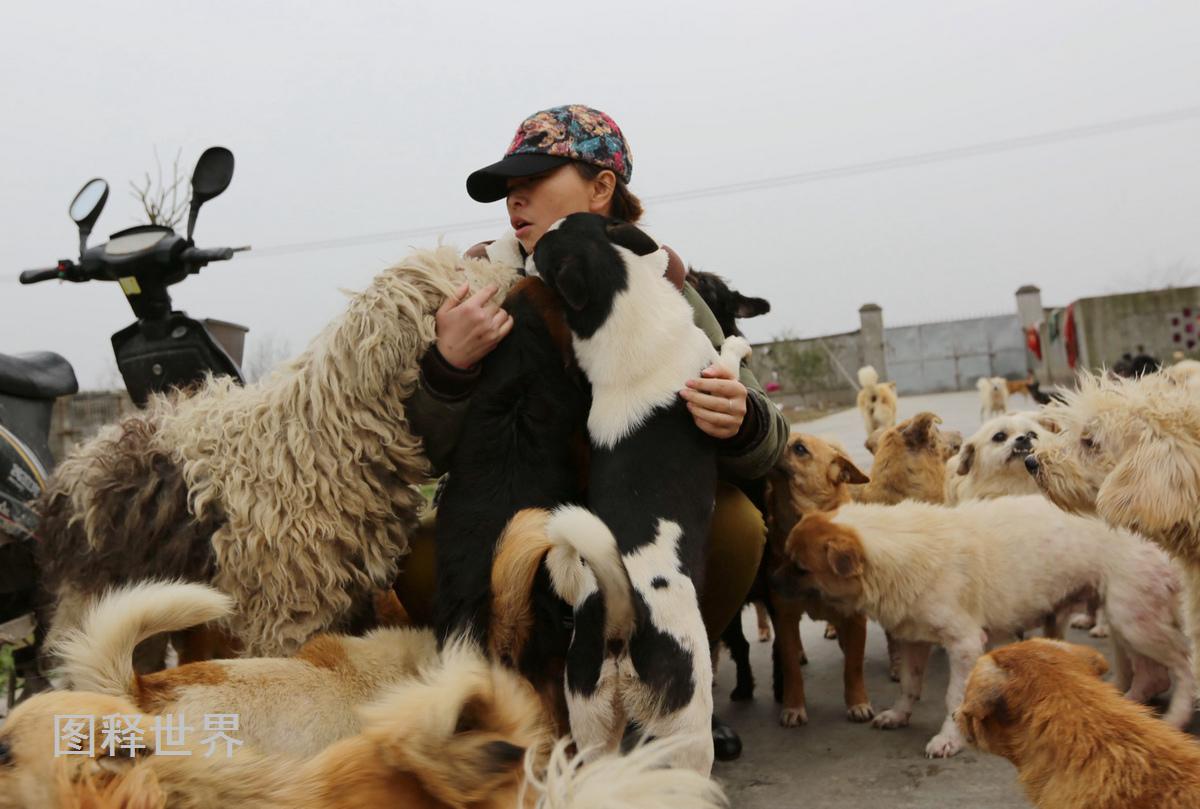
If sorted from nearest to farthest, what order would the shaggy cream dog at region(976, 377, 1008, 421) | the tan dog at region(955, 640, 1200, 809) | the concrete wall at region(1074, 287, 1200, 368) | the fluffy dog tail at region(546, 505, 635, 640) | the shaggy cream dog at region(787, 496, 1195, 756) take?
the tan dog at region(955, 640, 1200, 809)
the fluffy dog tail at region(546, 505, 635, 640)
the shaggy cream dog at region(787, 496, 1195, 756)
the shaggy cream dog at region(976, 377, 1008, 421)
the concrete wall at region(1074, 287, 1200, 368)

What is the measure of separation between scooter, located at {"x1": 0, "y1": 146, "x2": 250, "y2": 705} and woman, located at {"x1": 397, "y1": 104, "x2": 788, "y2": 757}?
105 cm

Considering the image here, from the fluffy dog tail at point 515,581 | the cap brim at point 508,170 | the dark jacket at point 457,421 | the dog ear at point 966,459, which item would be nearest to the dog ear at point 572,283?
the dark jacket at point 457,421

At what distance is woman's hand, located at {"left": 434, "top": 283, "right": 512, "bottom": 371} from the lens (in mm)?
2510

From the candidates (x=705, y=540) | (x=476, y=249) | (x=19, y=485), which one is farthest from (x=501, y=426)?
(x=19, y=485)

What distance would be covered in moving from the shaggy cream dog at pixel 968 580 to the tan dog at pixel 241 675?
Answer: 1561 mm

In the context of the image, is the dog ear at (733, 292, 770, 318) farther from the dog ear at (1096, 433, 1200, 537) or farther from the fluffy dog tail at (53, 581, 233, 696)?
the fluffy dog tail at (53, 581, 233, 696)

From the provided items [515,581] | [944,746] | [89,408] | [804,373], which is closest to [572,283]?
[515,581]

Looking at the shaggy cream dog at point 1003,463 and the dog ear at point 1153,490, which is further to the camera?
the shaggy cream dog at point 1003,463

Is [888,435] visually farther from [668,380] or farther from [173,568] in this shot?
[173,568]

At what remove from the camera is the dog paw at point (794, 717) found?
11.0ft

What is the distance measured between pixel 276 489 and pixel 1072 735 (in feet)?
6.22

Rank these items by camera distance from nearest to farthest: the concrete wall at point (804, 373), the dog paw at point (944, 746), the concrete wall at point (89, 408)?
the dog paw at point (944, 746) → the concrete wall at point (89, 408) → the concrete wall at point (804, 373)

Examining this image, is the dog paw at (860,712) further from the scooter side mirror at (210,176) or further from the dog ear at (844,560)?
the scooter side mirror at (210,176)

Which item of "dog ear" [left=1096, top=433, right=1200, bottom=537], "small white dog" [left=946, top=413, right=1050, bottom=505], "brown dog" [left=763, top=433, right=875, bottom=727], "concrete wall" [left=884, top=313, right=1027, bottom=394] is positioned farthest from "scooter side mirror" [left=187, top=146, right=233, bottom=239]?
"concrete wall" [left=884, top=313, right=1027, bottom=394]
